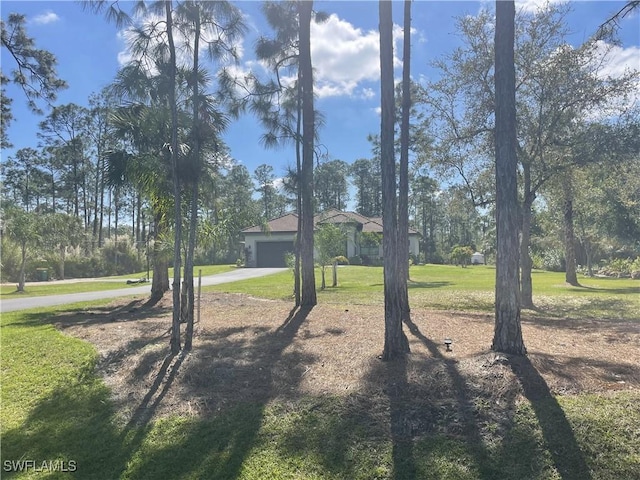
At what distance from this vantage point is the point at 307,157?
11289 mm

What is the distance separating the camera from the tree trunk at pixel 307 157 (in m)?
11.0

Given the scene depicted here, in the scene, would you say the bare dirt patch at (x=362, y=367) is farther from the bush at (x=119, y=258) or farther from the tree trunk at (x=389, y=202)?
the bush at (x=119, y=258)

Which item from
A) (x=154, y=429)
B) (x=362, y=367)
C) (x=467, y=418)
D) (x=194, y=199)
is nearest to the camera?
(x=467, y=418)

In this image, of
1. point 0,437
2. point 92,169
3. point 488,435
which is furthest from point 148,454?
point 92,169

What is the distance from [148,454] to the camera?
3.88 meters

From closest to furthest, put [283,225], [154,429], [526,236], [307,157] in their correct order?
[154,429]
[307,157]
[526,236]
[283,225]

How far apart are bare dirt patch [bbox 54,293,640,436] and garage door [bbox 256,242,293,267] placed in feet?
89.5

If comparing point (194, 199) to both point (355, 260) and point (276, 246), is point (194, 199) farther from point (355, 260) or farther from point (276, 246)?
point (355, 260)

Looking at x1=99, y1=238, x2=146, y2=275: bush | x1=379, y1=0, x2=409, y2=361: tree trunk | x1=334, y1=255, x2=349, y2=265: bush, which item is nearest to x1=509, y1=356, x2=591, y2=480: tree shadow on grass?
x1=379, y1=0, x2=409, y2=361: tree trunk

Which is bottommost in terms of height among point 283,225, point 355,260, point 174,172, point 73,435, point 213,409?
point 73,435

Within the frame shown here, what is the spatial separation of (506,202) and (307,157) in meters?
6.79

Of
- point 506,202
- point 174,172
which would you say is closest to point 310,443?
point 506,202

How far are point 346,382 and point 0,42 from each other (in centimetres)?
1305

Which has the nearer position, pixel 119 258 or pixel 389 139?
pixel 389 139
